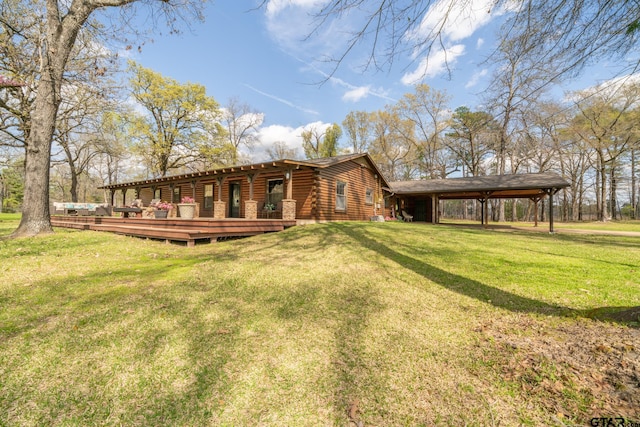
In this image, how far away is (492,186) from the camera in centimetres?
1447

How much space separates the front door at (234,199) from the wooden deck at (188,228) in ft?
17.6

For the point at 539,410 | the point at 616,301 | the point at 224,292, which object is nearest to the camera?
the point at 539,410

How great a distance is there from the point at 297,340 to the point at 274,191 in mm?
11214

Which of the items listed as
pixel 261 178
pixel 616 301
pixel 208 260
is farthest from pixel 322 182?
pixel 616 301

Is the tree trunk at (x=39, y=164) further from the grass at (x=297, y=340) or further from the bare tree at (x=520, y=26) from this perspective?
the bare tree at (x=520, y=26)

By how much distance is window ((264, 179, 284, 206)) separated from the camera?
42.7 feet

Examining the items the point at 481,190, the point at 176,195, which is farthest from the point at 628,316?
the point at 176,195

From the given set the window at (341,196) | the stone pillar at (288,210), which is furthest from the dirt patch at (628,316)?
the window at (341,196)

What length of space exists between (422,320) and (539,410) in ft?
4.34

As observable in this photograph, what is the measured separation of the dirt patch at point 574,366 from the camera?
1562 millimetres

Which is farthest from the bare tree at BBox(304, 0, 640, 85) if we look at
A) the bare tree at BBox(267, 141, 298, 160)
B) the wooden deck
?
the bare tree at BBox(267, 141, 298, 160)

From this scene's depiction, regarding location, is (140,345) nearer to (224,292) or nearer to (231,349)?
(231,349)

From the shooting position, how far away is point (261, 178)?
1356 cm

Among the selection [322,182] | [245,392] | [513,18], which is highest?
[513,18]
